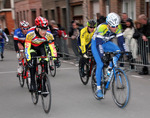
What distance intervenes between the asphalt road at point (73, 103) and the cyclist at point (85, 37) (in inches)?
35.2

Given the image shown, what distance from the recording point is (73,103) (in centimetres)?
734

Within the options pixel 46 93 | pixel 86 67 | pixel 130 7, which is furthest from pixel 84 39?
pixel 130 7

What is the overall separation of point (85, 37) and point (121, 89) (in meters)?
2.81

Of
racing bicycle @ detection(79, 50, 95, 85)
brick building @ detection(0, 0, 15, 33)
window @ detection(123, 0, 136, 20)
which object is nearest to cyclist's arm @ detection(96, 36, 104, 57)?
racing bicycle @ detection(79, 50, 95, 85)

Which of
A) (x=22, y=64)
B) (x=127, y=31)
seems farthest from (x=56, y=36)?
(x=22, y=64)

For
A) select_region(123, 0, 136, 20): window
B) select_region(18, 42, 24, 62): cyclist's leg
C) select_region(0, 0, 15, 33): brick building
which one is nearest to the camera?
select_region(18, 42, 24, 62): cyclist's leg

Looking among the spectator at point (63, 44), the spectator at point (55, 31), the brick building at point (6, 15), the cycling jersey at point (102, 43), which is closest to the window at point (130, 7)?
the spectator at point (63, 44)

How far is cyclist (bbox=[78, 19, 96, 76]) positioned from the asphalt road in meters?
0.89

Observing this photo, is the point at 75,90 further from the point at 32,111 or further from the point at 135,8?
the point at 135,8

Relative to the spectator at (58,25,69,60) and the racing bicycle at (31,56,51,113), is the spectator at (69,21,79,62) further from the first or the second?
the racing bicycle at (31,56,51,113)

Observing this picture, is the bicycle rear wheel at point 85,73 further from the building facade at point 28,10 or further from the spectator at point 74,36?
the building facade at point 28,10

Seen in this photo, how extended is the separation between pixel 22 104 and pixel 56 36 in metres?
9.64

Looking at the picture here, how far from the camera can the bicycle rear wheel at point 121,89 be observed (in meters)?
6.30

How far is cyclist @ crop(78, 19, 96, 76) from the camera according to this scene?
8.66m
